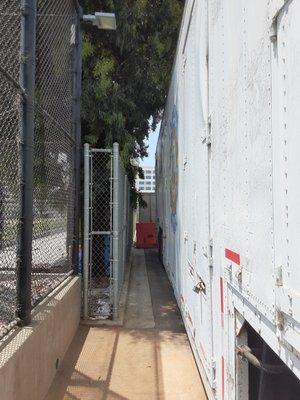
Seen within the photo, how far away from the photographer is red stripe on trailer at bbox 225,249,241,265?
2375 millimetres

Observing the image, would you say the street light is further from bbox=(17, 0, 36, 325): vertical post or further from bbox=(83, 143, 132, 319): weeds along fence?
bbox=(17, 0, 36, 325): vertical post

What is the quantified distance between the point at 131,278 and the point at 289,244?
9.31 metres

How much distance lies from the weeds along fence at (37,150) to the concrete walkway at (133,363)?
2.85 ft

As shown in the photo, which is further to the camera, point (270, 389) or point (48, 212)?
point (48, 212)

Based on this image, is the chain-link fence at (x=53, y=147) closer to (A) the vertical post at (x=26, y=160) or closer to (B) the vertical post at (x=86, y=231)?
(B) the vertical post at (x=86, y=231)

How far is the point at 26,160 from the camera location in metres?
3.92

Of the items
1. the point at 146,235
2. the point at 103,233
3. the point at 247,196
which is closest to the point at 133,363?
the point at 103,233

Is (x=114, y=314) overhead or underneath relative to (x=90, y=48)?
underneath

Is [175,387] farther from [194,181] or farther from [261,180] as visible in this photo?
[261,180]

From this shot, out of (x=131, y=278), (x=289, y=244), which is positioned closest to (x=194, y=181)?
(x=289, y=244)

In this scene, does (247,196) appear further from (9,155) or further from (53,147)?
(53,147)

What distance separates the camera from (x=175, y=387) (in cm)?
429

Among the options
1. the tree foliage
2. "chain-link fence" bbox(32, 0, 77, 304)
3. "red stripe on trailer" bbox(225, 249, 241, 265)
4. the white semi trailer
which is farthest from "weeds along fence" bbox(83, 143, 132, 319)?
"red stripe on trailer" bbox(225, 249, 241, 265)

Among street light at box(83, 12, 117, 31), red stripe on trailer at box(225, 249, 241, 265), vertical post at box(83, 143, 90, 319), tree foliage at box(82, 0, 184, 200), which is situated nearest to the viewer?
red stripe on trailer at box(225, 249, 241, 265)
